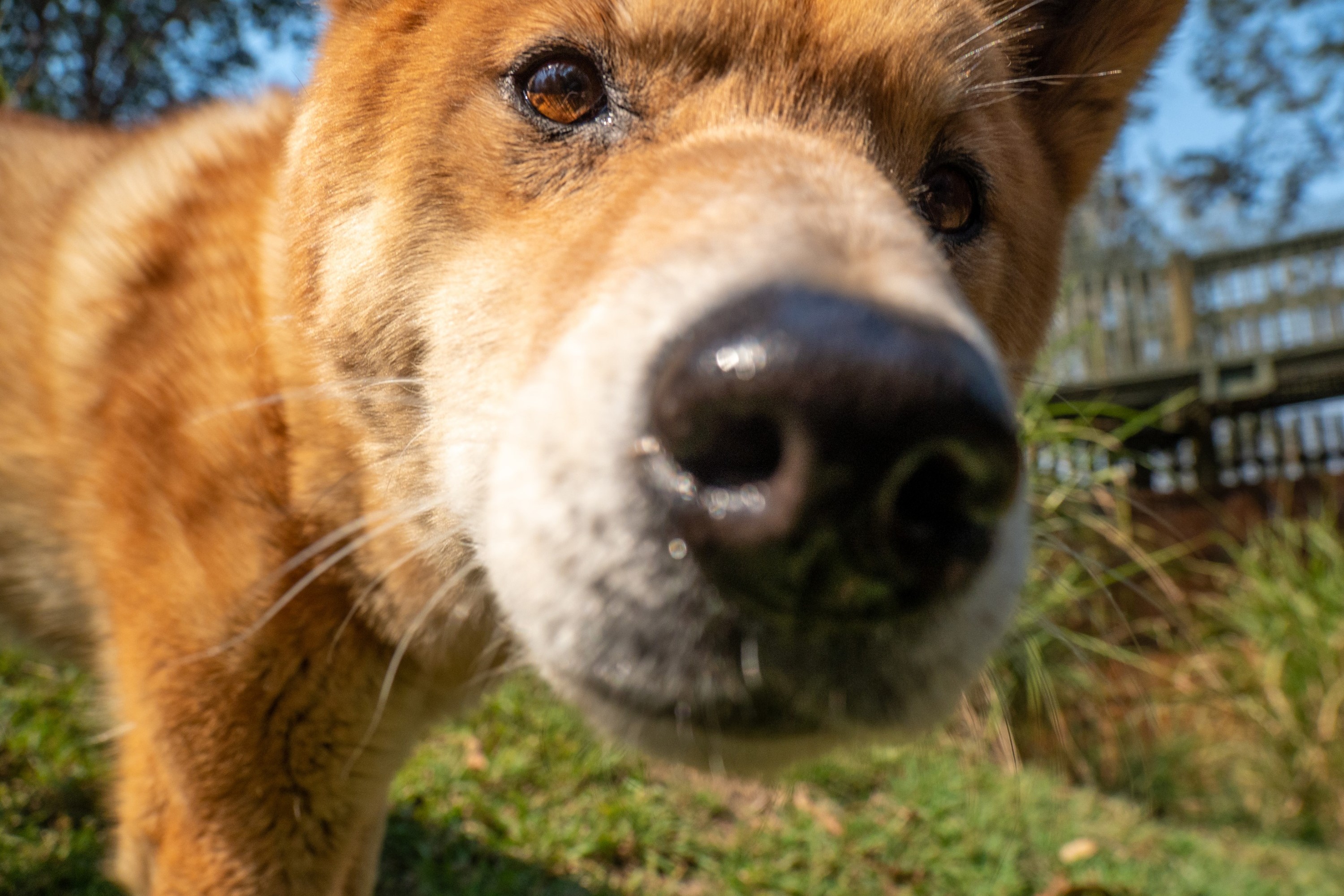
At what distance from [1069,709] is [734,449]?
5572 millimetres

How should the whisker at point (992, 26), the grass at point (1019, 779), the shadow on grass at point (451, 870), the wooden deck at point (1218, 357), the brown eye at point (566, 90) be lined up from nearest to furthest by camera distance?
the brown eye at point (566, 90) < the whisker at point (992, 26) < the shadow on grass at point (451, 870) < the grass at point (1019, 779) < the wooden deck at point (1218, 357)

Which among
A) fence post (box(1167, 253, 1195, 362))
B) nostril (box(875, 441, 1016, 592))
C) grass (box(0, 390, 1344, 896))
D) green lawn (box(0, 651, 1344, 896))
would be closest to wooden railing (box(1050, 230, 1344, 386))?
fence post (box(1167, 253, 1195, 362))

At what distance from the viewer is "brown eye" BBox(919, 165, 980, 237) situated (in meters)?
1.77

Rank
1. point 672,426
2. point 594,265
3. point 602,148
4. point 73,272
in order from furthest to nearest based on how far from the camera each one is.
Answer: point 73,272, point 602,148, point 594,265, point 672,426

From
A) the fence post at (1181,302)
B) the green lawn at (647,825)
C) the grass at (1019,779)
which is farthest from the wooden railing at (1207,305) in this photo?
the green lawn at (647,825)

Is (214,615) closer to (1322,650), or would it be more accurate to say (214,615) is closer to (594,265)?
(594,265)

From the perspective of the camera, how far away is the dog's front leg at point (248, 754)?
190 cm

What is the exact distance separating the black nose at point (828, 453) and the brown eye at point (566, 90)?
0.80 metres

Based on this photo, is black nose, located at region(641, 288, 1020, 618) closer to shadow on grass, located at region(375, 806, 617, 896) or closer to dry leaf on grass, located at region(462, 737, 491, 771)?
shadow on grass, located at region(375, 806, 617, 896)

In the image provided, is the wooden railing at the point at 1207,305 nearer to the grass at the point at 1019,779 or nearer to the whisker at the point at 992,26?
the grass at the point at 1019,779

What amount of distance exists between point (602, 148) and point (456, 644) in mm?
1210

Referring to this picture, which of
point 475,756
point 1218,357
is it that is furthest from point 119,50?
point 1218,357

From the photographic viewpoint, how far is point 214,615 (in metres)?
1.92

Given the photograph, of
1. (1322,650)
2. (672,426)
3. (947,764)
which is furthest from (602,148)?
(1322,650)
